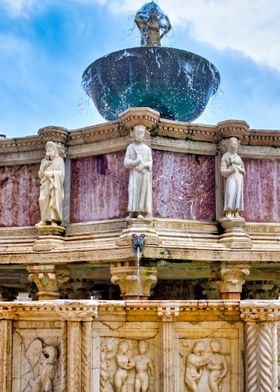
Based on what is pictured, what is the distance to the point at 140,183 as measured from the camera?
11.8 meters

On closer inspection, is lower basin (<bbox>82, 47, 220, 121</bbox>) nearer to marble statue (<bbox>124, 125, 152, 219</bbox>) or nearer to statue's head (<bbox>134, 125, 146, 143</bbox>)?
statue's head (<bbox>134, 125, 146, 143</bbox>)

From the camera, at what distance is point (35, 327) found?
23.9 feet

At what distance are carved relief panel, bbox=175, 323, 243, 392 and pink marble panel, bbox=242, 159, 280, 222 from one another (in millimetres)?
5820

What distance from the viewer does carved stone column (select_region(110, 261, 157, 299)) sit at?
442 inches

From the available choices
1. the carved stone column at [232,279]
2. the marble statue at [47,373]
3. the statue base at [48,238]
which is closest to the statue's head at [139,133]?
the statue base at [48,238]

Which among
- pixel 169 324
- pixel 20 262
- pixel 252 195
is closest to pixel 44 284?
pixel 20 262

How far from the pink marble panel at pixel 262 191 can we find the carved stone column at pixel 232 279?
1396mm

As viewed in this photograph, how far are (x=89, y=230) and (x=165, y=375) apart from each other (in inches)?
231

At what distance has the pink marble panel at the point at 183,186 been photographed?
1245cm

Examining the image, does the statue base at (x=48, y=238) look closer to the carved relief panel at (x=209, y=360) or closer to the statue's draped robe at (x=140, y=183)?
the statue's draped robe at (x=140, y=183)

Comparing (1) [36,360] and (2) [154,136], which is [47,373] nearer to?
(1) [36,360]

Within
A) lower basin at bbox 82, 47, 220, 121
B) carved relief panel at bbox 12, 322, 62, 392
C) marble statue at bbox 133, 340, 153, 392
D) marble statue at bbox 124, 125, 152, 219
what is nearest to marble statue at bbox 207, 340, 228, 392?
marble statue at bbox 133, 340, 153, 392

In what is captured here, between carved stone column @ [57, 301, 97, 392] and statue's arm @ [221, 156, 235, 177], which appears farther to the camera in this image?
statue's arm @ [221, 156, 235, 177]

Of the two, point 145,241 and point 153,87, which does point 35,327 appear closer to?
point 145,241
